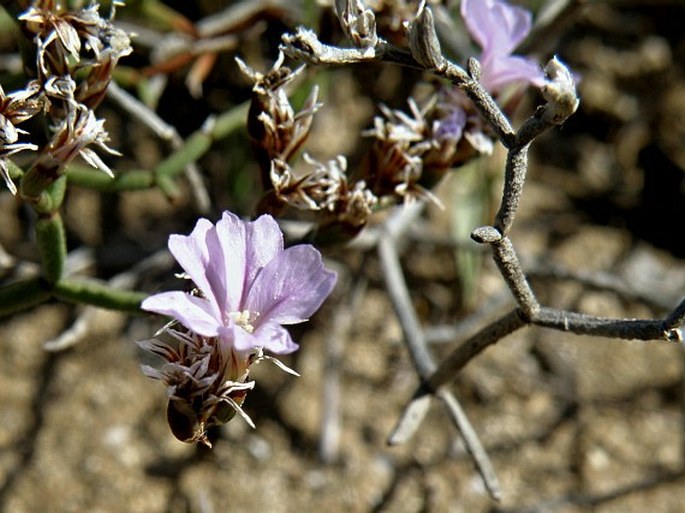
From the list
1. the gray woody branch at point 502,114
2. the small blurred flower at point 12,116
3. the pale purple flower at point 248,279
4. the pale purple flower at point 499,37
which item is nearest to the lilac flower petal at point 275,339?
the pale purple flower at point 248,279

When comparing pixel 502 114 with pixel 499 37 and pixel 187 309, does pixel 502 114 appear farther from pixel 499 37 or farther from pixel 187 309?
pixel 187 309

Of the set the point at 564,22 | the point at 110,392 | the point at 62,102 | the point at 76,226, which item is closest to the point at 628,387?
the point at 564,22

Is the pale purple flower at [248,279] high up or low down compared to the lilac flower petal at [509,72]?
down

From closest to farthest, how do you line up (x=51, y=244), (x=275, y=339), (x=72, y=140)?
(x=275, y=339)
(x=72, y=140)
(x=51, y=244)

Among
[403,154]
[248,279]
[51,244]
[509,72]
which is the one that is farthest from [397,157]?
[51,244]

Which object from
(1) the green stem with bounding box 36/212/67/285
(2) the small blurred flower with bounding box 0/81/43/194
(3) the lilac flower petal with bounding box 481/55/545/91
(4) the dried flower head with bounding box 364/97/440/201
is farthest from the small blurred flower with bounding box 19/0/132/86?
(3) the lilac flower petal with bounding box 481/55/545/91

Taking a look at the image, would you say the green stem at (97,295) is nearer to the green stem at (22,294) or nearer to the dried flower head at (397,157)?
the green stem at (22,294)
